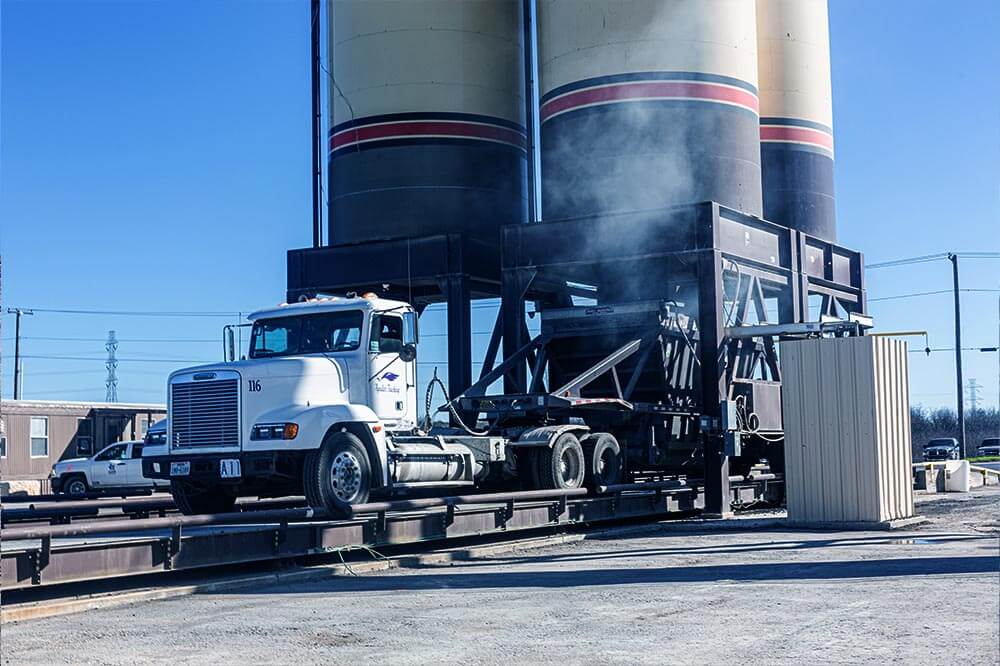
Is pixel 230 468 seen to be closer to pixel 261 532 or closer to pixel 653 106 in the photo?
pixel 261 532

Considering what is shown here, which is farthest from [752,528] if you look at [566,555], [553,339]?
[553,339]

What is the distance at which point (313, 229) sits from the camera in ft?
81.3

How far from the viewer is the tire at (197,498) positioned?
15164 mm

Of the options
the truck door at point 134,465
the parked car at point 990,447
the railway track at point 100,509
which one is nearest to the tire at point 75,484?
the truck door at point 134,465

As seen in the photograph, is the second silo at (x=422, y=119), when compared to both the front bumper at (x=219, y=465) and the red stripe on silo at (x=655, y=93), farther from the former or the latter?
the front bumper at (x=219, y=465)

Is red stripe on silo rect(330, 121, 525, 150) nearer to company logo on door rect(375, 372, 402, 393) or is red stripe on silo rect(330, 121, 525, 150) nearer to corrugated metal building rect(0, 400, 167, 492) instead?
company logo on door rect(375, 372, 402, 393)

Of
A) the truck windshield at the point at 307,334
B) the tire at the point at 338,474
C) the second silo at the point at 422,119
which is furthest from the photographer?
the second silo at the point at 422,119

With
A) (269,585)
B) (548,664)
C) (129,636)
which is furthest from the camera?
(269,585)

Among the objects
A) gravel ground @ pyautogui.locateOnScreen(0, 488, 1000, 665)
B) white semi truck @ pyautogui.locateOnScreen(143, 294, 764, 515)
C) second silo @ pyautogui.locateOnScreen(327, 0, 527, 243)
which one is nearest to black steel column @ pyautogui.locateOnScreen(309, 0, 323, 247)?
second silo @ pyautogui.locateOnScreen(327, 0, 527, 243)

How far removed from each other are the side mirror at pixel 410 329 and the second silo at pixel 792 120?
1228 cm

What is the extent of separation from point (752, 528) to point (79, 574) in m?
9.72

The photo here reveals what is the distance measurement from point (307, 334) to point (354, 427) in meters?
1.96

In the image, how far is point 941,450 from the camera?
5584cm

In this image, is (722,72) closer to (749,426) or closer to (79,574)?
(749,426)
